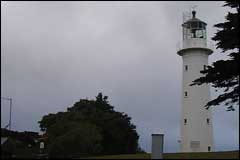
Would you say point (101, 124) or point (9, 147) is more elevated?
point (101, 124)

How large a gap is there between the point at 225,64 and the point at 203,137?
1704cm

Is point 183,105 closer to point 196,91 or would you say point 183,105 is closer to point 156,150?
point 196,91

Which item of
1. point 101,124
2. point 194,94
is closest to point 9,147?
point 101,124

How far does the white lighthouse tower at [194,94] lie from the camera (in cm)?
4678

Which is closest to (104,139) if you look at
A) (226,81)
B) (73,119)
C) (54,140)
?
(73,119)

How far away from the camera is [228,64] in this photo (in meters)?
30.6

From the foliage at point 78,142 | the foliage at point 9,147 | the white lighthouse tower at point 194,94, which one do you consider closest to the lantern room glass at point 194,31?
the white lighthouse tower at point 194,94

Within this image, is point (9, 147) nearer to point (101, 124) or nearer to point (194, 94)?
point (101, 124)

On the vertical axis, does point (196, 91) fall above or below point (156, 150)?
above

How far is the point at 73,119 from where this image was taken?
164 feet

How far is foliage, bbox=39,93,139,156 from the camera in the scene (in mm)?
47772

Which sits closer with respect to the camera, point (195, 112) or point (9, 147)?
point (9, 147)

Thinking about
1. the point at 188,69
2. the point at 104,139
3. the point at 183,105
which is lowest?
the point at 104,139

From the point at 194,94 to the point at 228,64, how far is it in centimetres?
1739
